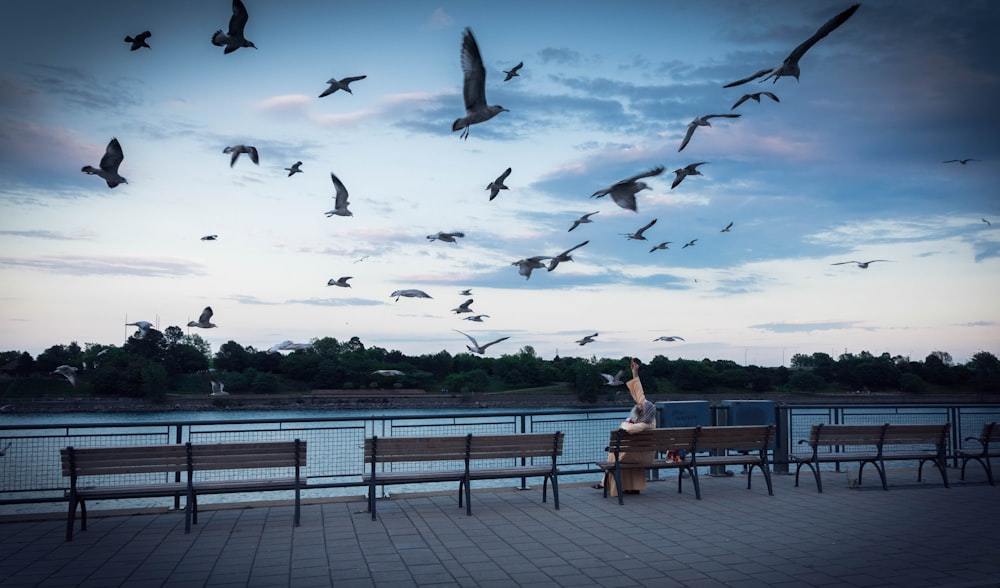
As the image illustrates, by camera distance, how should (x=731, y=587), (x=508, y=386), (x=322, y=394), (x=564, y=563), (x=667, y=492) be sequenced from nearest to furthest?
(x=731, y=587) < (x=564, y=563) < (x=667, y=492) < (x=322, y=394) < (x=508, y=386)

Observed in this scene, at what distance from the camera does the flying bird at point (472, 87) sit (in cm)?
1014

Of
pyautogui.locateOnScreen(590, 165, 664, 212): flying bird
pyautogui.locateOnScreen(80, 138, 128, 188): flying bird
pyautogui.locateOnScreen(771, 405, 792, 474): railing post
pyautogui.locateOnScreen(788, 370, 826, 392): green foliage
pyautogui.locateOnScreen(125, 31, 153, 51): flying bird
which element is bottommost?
pyautogui.locateOnScreen(788, 370, 826, 392): green foliage

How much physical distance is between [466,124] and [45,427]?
249 inches

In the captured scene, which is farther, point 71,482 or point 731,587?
point 71,482

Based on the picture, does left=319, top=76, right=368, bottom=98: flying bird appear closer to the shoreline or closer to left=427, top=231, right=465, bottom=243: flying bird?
left=427, top=231, right=465, bottom=243: flying bird

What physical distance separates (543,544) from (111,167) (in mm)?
9291

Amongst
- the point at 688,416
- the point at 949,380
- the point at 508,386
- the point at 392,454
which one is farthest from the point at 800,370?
the point at 392,454

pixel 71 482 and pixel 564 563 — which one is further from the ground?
pixel 71 482

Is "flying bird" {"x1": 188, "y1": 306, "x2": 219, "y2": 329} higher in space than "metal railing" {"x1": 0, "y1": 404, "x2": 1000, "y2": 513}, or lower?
higher

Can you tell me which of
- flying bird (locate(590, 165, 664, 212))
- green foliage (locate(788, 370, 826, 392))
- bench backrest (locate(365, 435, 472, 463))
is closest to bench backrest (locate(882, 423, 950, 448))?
flying bird (locate(590, 165, 664, 212))

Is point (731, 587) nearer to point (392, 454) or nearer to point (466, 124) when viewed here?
point (392, 454)

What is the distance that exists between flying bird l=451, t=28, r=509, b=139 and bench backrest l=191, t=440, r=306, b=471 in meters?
4.39

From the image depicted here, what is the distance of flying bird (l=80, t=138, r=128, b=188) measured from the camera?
41.2 ft

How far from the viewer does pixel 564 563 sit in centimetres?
699
